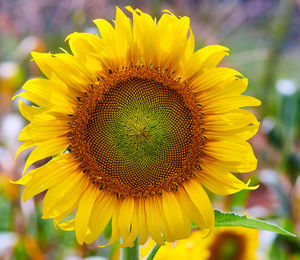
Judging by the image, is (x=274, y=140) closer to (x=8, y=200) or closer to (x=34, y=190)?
(x=8, y=200)

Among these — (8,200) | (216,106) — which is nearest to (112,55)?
(216,106)

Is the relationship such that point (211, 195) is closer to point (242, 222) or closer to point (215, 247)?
point (215, 247)

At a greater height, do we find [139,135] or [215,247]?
[139,135]

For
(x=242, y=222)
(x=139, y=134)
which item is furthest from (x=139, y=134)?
(x=242, y=222)

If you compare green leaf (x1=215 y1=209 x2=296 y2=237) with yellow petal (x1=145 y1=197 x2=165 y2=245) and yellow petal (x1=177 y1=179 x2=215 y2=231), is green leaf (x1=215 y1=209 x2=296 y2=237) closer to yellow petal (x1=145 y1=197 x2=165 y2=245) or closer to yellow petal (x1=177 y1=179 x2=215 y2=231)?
yellow petal (x1=177 y1=179 x2=215 y2=231)

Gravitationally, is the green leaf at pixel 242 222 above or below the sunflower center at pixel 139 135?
below

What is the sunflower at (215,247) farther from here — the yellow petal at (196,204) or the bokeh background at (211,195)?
the yellow petal at (196,204)

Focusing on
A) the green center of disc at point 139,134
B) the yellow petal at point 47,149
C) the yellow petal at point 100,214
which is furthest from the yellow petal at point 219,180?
the yellow petal at point 47,149

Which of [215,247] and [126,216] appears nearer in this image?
[126,216]
